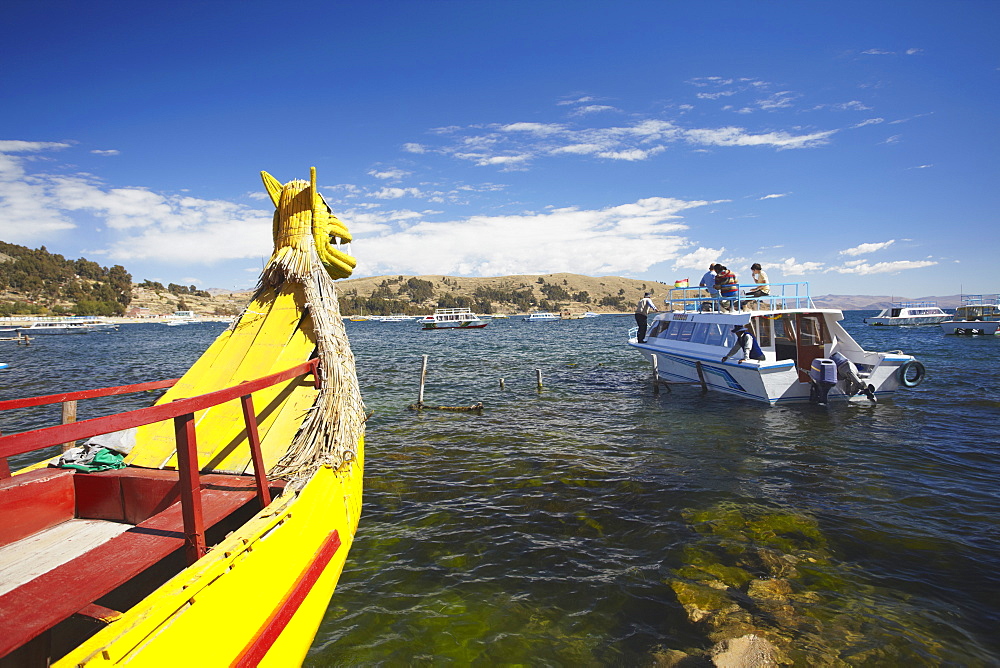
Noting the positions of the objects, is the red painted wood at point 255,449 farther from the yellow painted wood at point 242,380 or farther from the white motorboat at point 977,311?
the white motorboat at point 977,311

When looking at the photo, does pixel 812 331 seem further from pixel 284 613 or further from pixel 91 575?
pixel 91 575

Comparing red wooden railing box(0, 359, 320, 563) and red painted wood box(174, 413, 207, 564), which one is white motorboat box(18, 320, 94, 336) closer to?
red wooden railing box(0, 359, 320, 563)

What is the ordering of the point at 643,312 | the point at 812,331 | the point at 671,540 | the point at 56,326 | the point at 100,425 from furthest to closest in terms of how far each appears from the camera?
the point at 56,326, the point at 643,312, the point at 812,331, the point at 671,540, the point at 100,425

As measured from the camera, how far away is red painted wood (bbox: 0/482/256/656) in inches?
108

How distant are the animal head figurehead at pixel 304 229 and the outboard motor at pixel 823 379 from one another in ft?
52.0

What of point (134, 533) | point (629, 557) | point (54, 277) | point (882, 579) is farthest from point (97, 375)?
point (54, 277)

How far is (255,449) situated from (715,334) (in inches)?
728

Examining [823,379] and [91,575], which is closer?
[91,575]

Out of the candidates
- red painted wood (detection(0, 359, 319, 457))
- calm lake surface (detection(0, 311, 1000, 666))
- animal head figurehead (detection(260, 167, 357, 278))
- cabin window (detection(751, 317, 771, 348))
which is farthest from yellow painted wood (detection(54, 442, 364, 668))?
cabin window (detection(751, 317, 771, 348))

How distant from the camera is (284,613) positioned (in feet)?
12.9

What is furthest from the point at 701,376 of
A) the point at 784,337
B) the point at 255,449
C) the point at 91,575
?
the point at 91,575

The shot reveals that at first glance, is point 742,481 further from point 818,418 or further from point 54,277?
point 54,277

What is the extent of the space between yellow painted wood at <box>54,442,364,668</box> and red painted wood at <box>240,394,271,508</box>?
14 centimetres

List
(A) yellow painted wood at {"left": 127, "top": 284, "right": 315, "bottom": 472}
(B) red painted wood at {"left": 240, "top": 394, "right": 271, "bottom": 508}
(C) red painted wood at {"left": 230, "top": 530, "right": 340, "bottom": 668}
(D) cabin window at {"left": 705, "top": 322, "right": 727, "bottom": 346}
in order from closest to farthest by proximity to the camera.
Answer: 1. (C) red painted wood at {"left": 230, "top": 530, "right": 340, "bottom": 668}
2. (B) red painted wood at {"left": 240, "top": 394, "right": 271, "bottom": 508}
3. (A) yellow painted wood at {"left": 127, "top": 284, "right": 315, "bottom": 472}
4. (D) cabin window at {"left": 705, "top": 322, "right": 727, "bottom": 346}
